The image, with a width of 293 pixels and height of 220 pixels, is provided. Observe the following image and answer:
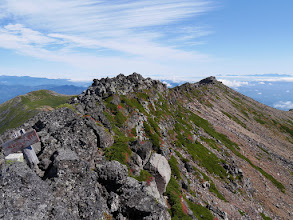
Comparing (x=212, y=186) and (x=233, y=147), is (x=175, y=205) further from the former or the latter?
(x=233, y=147)

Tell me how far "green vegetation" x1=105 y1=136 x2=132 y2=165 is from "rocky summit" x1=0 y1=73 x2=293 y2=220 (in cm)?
16

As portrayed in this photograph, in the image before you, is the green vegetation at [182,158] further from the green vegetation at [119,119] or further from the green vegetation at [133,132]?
the green vegetation at [119,119]

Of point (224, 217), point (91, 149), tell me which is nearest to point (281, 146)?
point (224, 217)

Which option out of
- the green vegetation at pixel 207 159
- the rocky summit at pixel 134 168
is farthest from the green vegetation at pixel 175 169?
the green vegetation at pixel 207 159

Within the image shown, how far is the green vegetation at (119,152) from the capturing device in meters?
24.5

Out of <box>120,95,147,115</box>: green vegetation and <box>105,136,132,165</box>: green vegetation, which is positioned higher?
<box>120,95,147,115</box>: green vegetation

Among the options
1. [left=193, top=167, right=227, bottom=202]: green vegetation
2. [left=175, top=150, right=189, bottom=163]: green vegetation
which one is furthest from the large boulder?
[left=193, top=167, right=227, bottom=202]: green vegetation

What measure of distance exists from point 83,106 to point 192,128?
44.1 metres

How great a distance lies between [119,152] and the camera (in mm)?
25453

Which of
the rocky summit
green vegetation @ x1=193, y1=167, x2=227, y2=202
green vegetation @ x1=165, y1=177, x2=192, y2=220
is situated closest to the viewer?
the rocky summit

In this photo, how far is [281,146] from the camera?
96.5 m

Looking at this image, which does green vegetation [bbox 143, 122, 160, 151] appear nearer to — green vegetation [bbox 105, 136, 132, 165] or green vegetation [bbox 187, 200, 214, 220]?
green vegetation [bbox 105, 136, 132, 165]

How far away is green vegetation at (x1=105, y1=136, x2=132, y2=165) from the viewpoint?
24547 millimetres

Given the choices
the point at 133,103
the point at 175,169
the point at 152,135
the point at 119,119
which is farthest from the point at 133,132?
the point at 133,103
